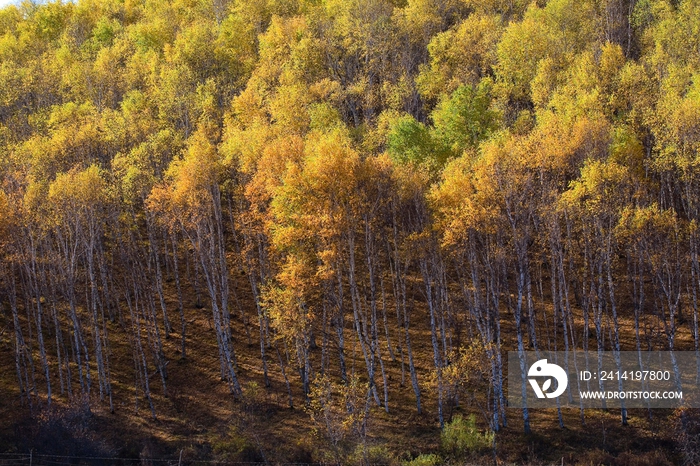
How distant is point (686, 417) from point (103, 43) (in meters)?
93.4

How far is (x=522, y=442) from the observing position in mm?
34156

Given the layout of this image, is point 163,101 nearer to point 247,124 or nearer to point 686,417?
point 247,124

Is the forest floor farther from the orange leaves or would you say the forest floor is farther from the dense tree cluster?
the orange leaves

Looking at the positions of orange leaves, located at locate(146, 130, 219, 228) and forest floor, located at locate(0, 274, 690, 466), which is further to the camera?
orange leaves, located at locate(146, 130, 219, 228)

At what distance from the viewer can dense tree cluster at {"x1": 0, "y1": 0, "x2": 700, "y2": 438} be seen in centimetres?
3647

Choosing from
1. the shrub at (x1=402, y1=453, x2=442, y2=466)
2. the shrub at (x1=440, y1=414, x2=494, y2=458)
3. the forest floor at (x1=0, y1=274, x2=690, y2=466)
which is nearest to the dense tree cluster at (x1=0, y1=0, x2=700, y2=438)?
the forest floor at (x1=0, y1=274, x2=690, y2=466)

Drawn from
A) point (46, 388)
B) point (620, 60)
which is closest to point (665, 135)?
point (620, 60)

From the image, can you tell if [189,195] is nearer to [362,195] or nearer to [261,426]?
[362,195]

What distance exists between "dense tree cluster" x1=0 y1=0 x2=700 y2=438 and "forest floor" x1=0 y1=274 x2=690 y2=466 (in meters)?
1.01

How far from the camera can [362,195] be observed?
37031 millimetres

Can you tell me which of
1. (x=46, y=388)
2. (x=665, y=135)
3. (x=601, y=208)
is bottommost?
(x=46, y=388)

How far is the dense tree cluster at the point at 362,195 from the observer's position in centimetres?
3647

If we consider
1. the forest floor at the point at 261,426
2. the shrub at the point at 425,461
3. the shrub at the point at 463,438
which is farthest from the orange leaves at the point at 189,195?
the shrub at the point at 463,438

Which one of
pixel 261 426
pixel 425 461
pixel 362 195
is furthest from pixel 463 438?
pixel 362 195
